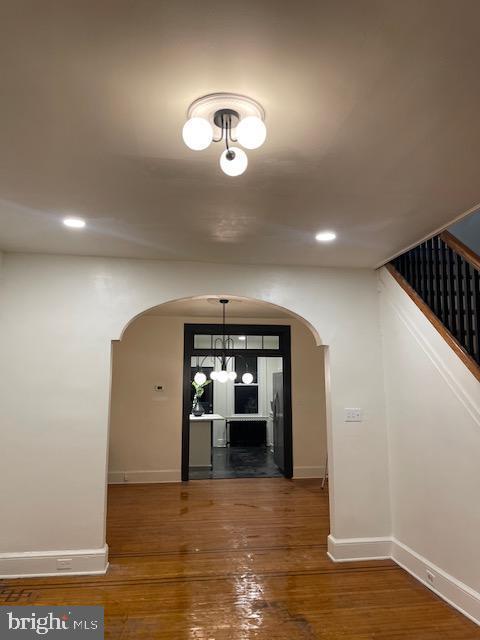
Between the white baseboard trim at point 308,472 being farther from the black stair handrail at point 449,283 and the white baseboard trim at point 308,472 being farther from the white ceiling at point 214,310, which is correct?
the black stair handrail at point 449,283

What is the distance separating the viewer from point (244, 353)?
7172mm

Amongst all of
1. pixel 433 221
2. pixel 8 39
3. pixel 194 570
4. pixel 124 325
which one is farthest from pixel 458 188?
pixel 194 570

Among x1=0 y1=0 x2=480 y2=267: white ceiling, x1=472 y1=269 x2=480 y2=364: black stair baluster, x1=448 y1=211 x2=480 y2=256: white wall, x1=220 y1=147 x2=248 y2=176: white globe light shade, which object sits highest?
x1=448 y1=211 x2=480 y2=256: white wall

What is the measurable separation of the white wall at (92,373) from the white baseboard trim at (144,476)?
3.12 metres

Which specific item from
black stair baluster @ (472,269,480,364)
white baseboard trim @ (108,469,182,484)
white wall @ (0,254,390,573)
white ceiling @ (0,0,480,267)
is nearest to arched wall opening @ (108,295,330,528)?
white baseboard trim @ (108,469,182,484)

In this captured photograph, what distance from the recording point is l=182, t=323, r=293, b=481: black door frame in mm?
6543

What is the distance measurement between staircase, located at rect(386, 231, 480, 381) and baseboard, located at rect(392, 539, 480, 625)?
4.78ft

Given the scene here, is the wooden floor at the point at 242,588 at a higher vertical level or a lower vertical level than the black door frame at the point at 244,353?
lower

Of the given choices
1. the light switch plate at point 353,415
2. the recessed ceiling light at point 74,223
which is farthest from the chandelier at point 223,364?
the recessed ceiling light at point 74,223

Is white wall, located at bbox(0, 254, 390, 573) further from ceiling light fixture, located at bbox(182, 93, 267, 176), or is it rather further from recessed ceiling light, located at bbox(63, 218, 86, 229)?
ceiling light fixture, located at bbox(182, 93, 267, 176)

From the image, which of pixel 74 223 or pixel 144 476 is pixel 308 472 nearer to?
pixel 144 476

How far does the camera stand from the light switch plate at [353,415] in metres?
3.69

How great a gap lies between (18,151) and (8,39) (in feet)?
2.35

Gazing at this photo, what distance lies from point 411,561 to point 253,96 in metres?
3.55
